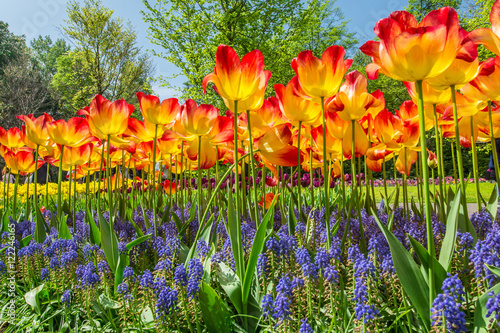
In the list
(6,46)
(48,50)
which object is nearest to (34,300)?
(6,46)

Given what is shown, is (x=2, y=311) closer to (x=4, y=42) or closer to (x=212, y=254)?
(x=212, y=254)

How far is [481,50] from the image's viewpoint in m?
12.3

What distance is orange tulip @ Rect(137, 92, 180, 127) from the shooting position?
1.53 metres

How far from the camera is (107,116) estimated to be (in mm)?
1390

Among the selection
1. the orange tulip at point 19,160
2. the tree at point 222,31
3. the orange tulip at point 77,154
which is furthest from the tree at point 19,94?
the orange tulip at point 77,154

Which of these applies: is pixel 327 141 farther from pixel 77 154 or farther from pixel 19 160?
pixel 19 160

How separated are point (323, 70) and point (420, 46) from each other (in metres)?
0.37

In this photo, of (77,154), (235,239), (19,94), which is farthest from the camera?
(19,94)

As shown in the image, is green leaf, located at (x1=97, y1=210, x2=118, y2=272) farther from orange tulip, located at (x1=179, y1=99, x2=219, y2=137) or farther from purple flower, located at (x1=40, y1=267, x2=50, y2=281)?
orange tulip, located at (x1=179, y1=99, x2=219, y2=137)

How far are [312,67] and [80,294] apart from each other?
1.19m

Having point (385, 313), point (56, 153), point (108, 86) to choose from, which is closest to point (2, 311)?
point (56, 153)

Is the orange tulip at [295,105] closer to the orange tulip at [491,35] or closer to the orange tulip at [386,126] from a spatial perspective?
the orange tulip at [386,126]

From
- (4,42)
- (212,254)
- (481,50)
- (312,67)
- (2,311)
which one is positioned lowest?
(2,311)

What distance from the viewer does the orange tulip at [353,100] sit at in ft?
3.87
